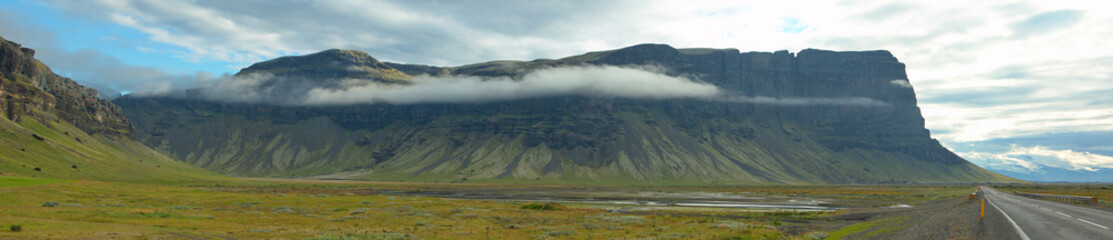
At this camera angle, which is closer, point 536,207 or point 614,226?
point 614,226

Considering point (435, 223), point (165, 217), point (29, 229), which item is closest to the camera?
point (29, 229)

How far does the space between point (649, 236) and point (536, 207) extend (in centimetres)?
4026

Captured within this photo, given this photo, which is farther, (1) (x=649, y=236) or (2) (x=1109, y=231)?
(1) (x=649, y=236)

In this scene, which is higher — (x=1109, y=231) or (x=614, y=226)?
(x=1109, y=231)

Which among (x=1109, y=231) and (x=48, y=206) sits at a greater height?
(x=1109, y=231)

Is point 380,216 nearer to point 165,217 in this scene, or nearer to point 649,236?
point 165,217

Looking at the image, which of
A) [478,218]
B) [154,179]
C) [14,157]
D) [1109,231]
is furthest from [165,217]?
[154,179]

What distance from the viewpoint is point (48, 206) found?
6278 cm

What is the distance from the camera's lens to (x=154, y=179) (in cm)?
19788

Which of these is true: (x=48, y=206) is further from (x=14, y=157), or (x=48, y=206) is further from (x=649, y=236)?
(x=14, y=157)

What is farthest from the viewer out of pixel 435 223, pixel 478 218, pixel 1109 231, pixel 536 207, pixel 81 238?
pixel 536 207

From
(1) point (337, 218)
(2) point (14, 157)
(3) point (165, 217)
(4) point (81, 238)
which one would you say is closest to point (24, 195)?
(3) point (165, 217)

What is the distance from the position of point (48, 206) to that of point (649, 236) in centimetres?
6750

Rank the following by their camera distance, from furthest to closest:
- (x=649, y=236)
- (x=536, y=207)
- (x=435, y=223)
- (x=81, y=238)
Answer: (x=536, y=207) < (x=435, y=223) < (x=649, y=236) < (x=81, y=238)
